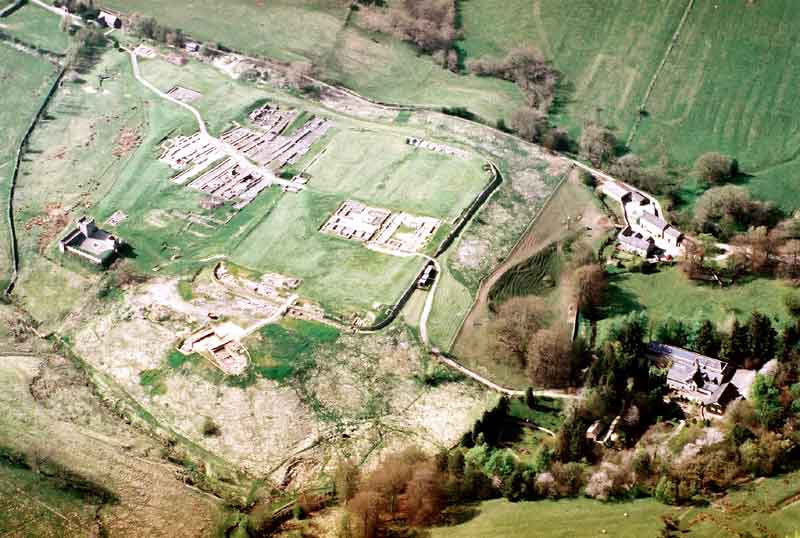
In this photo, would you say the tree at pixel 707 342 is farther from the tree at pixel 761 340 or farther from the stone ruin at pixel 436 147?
the stone ruin at pixel 436 147

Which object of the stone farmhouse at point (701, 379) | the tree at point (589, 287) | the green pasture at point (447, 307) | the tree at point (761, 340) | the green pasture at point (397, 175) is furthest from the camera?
the green pasture at point (397, 175)

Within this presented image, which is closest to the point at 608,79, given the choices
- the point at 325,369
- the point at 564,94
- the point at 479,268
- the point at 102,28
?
the point at 564,94

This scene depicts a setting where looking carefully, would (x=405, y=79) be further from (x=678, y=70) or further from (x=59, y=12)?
(x=59, y=12)

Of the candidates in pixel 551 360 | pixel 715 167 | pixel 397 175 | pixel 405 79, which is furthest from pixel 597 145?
pixel 551 360

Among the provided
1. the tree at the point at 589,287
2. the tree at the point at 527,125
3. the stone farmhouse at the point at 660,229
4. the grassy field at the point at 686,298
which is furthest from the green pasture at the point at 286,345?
the tree at the point at 527,125

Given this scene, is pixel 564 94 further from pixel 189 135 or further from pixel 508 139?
pixel 189 135

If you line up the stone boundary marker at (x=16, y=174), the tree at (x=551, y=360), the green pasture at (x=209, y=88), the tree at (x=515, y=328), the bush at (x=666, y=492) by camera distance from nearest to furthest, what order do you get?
the bush at (x=666, y=492) → the tree at (x=551, y=360) → the tree at (x=515, y=328) → the stone boundary marker at (x=16, y=174) → the green pasture at (x=209, y=88)
